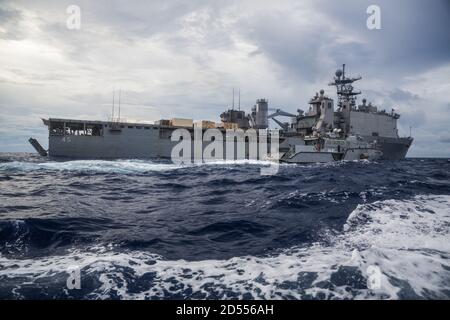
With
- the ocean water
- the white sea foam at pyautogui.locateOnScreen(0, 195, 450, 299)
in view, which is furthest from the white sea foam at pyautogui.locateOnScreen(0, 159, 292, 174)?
the white sea foam at pyautogui.locateOnScreen(0, 195, 450, 299)

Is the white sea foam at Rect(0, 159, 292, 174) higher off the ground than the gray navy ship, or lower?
lower

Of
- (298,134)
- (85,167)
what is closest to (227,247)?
(85,167)

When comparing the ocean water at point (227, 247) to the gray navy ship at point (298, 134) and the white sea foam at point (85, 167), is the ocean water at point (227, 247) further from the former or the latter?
the gray navy ship at point (298, 134)

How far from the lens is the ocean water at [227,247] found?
4.48m

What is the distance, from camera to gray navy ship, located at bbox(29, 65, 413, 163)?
135 feet

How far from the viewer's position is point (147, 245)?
→ 21.2 feet

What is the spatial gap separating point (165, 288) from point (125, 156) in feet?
150

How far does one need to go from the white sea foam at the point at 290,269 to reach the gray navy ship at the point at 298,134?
103 feet

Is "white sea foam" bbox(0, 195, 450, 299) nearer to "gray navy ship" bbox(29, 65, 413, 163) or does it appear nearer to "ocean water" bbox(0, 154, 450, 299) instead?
"ocean water" bbox(0, 154, 450, 299)

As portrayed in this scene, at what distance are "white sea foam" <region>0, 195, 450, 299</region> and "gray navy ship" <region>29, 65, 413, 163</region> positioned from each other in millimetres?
31415

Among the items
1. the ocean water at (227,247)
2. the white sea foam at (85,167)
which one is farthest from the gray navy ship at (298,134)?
the ocean water at (227,247)

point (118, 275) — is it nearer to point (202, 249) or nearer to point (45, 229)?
point (202, 249)

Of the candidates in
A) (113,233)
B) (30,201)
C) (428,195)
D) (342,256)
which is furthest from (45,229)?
(428,195)

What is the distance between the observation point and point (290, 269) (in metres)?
5.19
